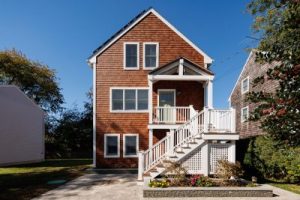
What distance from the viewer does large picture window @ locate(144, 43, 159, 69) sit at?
59.0 ft

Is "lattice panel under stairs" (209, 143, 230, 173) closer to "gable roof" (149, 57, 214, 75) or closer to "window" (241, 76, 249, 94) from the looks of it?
"gable roof" (149, 57, 214, 75)

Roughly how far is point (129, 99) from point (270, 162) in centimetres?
865

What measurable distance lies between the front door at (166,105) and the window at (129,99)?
963mm

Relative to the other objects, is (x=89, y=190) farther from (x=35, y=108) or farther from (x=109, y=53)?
(x=35, y=108)

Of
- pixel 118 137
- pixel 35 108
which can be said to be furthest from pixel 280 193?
pixel 35 108

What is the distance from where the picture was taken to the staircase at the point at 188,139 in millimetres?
12586

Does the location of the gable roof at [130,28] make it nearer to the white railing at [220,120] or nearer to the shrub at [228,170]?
the white railing at [220,120]

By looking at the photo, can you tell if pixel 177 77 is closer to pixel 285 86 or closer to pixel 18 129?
pixel 285 86

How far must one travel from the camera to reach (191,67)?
16188mm

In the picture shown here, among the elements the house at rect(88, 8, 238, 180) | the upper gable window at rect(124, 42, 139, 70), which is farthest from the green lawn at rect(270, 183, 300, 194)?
the upper gable window at rect(124, 42, 139, 70)

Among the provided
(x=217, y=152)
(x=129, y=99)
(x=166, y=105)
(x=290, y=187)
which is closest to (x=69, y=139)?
(x=129, y=99)

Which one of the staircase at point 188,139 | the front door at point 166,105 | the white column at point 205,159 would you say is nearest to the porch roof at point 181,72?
the front door at point 166,105

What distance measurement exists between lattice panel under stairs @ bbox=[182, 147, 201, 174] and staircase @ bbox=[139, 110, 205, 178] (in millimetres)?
241

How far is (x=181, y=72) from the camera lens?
52.6 ft
